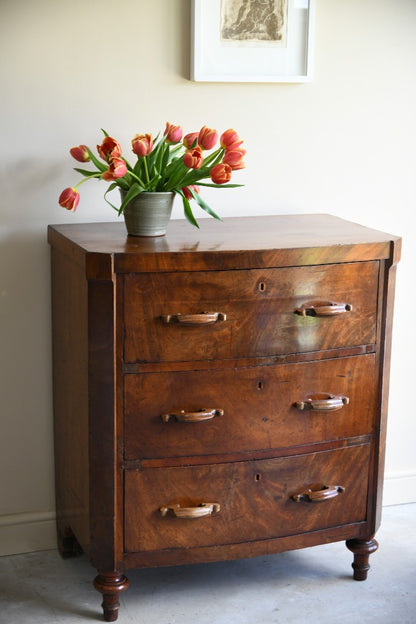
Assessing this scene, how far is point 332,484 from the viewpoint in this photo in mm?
2254

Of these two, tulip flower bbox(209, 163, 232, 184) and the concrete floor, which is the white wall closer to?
the concrete floor

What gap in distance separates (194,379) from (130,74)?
87 cm

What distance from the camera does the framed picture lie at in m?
2.36

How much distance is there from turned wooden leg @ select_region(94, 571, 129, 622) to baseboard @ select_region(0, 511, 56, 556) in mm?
410

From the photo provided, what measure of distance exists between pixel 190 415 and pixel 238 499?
0.88ft

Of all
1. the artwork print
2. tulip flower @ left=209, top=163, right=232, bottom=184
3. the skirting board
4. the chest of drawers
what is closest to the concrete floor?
the skirting board

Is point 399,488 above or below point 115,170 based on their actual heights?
below

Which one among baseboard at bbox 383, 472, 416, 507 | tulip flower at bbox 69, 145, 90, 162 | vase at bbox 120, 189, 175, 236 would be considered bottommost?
baseboard at bbox 383, 472, 416, 507

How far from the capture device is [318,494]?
2.22 meters

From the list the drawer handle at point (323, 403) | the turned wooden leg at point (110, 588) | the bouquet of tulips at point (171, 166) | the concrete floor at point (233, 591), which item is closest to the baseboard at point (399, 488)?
the concrete floor at point (233, 591)

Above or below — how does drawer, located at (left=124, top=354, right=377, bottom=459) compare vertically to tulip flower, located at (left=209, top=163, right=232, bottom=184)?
below

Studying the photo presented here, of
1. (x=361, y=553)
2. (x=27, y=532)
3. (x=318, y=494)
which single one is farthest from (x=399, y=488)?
(x=27, y=532)

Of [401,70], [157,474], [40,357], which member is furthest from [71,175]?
[401,70]

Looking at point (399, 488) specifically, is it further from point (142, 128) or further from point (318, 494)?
point (142, 128)
